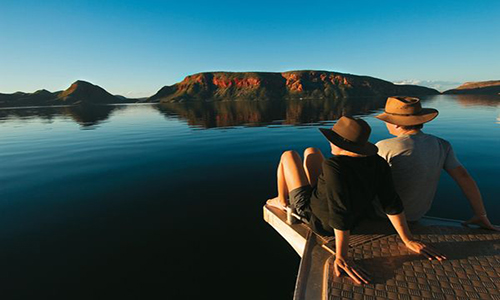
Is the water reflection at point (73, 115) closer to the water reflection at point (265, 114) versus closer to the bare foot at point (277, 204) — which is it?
the water reflection at point (265, 114)

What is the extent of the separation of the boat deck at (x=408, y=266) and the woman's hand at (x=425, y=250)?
0.19 feet

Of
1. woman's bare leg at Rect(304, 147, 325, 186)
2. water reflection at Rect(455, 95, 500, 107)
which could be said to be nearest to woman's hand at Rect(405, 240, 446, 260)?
woman's bare leg at Rect(304, 147, 325, 186)

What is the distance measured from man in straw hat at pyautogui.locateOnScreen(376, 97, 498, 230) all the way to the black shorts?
1.21 meters

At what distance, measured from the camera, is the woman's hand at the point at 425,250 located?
2672mm

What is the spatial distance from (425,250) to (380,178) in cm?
114

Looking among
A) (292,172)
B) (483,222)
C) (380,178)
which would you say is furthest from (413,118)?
(483,222)

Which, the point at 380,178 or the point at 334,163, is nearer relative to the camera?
the point at 334,163

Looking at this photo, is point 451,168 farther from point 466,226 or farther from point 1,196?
point 1,196

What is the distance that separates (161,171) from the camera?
28.0ft

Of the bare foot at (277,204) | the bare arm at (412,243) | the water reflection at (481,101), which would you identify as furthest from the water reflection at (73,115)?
the water reflection at (481,101)

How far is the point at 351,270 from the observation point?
8.27 ft

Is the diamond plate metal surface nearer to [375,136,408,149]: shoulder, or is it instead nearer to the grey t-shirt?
the grey t-shirt

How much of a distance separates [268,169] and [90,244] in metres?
5.93

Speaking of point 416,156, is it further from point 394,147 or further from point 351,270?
point 351,270
